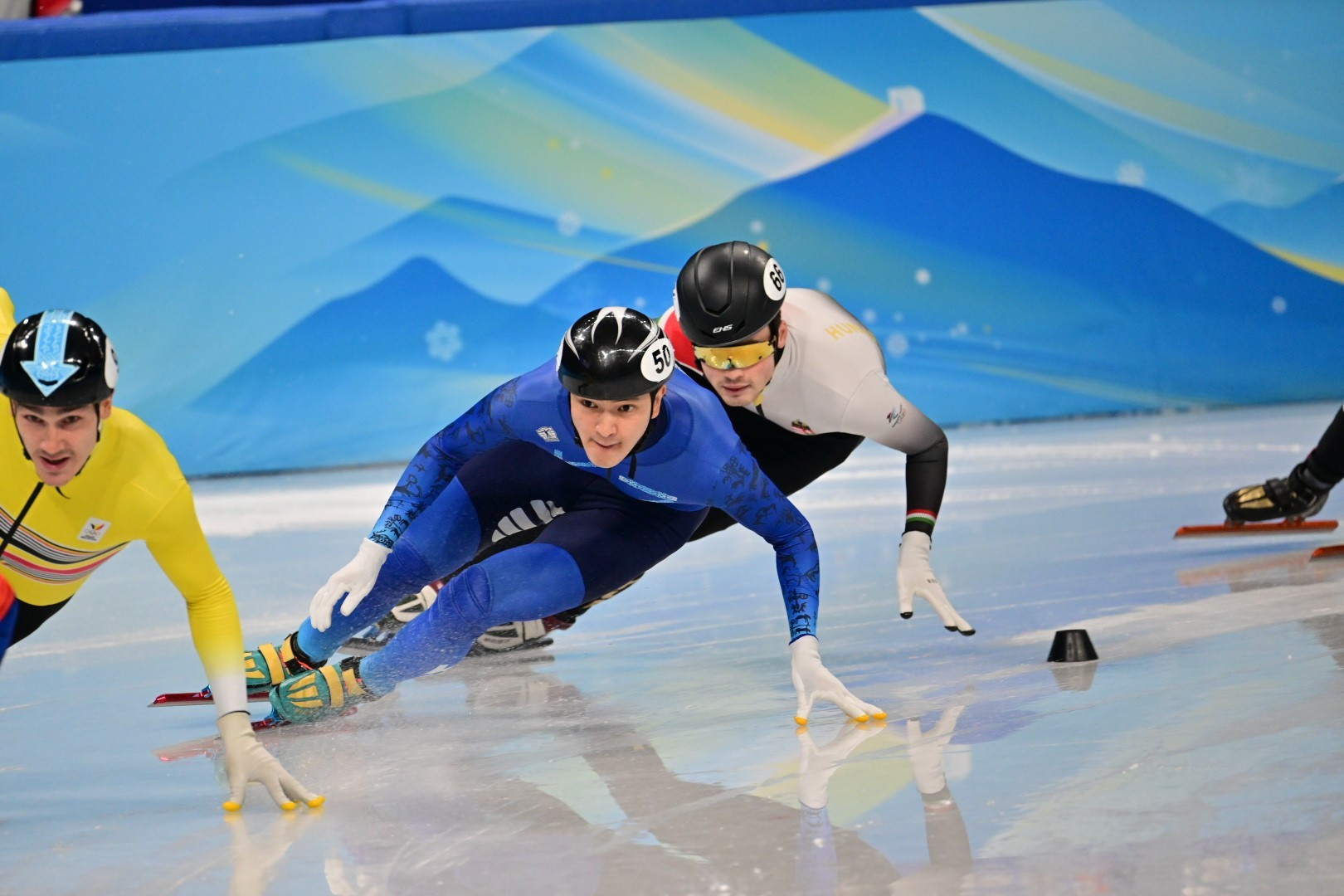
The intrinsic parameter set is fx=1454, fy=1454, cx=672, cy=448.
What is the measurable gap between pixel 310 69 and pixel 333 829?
8641 millimetres

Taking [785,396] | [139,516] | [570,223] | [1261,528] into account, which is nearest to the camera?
[139,516]

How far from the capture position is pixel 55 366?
261 cm

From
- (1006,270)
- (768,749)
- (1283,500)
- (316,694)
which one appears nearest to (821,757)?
(768,749)

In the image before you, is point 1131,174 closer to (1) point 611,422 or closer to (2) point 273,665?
(1) point 611,422

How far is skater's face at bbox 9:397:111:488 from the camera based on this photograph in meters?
2.67

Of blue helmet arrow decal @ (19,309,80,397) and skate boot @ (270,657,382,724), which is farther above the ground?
blue helmet arrow decal @ (19,309,80,397)

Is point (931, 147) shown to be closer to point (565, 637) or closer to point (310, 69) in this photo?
point (310, 69)

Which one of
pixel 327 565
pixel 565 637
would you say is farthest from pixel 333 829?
pixel 327 565

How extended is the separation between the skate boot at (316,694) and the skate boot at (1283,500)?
11.3 ft

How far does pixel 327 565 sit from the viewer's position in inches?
227

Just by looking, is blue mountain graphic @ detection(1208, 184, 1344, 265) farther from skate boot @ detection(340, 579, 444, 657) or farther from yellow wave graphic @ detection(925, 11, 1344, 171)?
skate boot @ detection(340, 579, 444, 657)

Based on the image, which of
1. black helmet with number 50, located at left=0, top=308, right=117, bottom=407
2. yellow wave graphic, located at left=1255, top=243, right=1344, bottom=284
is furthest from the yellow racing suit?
yellow wave graphic, located at left=1255, top=243, right=1344, bottom=284

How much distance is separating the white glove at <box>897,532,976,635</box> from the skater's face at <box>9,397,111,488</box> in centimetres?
191

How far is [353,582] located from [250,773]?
2.51ft
